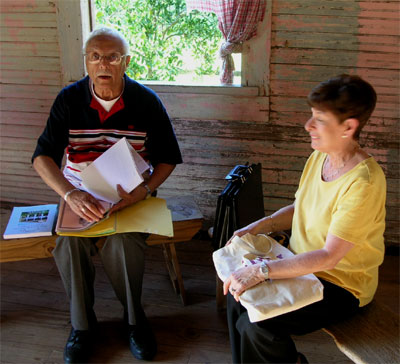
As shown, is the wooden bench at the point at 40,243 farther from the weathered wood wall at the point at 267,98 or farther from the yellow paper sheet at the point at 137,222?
the weathered wood wall at the point at 267,98

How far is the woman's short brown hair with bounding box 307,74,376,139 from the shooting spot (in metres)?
1.45

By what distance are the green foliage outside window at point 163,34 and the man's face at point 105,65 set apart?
712 millimetres

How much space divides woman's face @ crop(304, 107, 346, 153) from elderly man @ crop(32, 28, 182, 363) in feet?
3.12

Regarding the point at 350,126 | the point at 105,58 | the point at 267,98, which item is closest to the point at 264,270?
the point at 350,126

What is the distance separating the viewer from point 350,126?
1.49 m

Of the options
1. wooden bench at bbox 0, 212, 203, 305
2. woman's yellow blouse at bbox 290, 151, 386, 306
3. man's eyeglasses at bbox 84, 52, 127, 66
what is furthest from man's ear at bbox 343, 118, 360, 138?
man's eyeglasses at bbox 84, 52, 127, 66

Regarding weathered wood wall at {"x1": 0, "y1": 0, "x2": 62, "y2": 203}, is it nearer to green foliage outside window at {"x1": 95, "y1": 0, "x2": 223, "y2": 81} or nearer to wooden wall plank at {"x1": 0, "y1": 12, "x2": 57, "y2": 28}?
wooden wall plank at {"x1": 0, "y1": 12, "x2": 57, "y2": 28}

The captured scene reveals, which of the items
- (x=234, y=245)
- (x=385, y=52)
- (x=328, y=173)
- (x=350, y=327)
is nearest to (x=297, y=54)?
(x=385, y=52)

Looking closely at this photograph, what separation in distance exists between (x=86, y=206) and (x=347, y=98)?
1207mm

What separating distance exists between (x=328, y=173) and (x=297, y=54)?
118cm

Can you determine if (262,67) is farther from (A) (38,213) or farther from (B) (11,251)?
(B) (11,251)

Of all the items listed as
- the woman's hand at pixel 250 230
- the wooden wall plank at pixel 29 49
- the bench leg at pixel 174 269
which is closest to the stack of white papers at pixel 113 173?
the bench leg at pixel 174 269

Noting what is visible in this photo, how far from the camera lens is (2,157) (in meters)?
3.28

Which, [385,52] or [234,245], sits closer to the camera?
[234,245]
